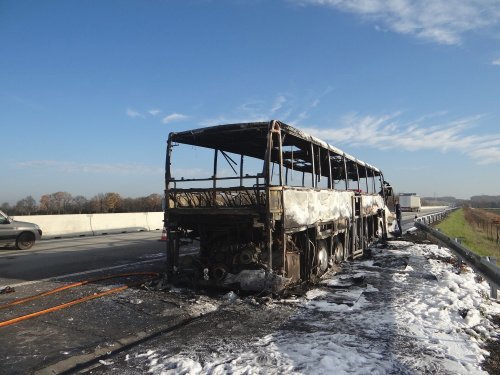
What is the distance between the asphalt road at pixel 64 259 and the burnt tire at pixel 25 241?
9.9 inches

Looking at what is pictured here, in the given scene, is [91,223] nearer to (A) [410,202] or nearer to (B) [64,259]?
(B) [64,259]

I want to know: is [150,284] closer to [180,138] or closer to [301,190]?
[180,138]

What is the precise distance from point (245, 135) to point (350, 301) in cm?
370

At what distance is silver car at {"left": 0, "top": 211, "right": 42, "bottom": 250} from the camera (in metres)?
15.0

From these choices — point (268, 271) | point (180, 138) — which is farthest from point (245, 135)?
point (268, 271)

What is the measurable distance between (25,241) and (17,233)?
454 millimetres

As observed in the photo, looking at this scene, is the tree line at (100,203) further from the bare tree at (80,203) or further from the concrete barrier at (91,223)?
the concrete barrier at (91,223)

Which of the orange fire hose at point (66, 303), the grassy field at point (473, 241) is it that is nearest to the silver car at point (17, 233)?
the orange fire hose at point (66, 303)

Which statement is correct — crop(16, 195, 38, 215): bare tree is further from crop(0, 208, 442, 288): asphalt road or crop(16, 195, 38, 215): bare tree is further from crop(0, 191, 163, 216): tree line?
crop(0, 208, 442, 288): asphalt road

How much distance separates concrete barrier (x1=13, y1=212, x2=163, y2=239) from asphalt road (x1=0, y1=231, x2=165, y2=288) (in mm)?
5549

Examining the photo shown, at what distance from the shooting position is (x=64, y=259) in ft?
40.0

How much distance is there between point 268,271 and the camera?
7332 mm

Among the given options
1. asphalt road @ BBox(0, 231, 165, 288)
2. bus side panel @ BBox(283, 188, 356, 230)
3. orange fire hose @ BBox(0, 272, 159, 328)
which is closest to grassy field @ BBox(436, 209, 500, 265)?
bus side panel @ BBox(283, 188, 356, 230)

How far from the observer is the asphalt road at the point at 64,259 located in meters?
9.91
